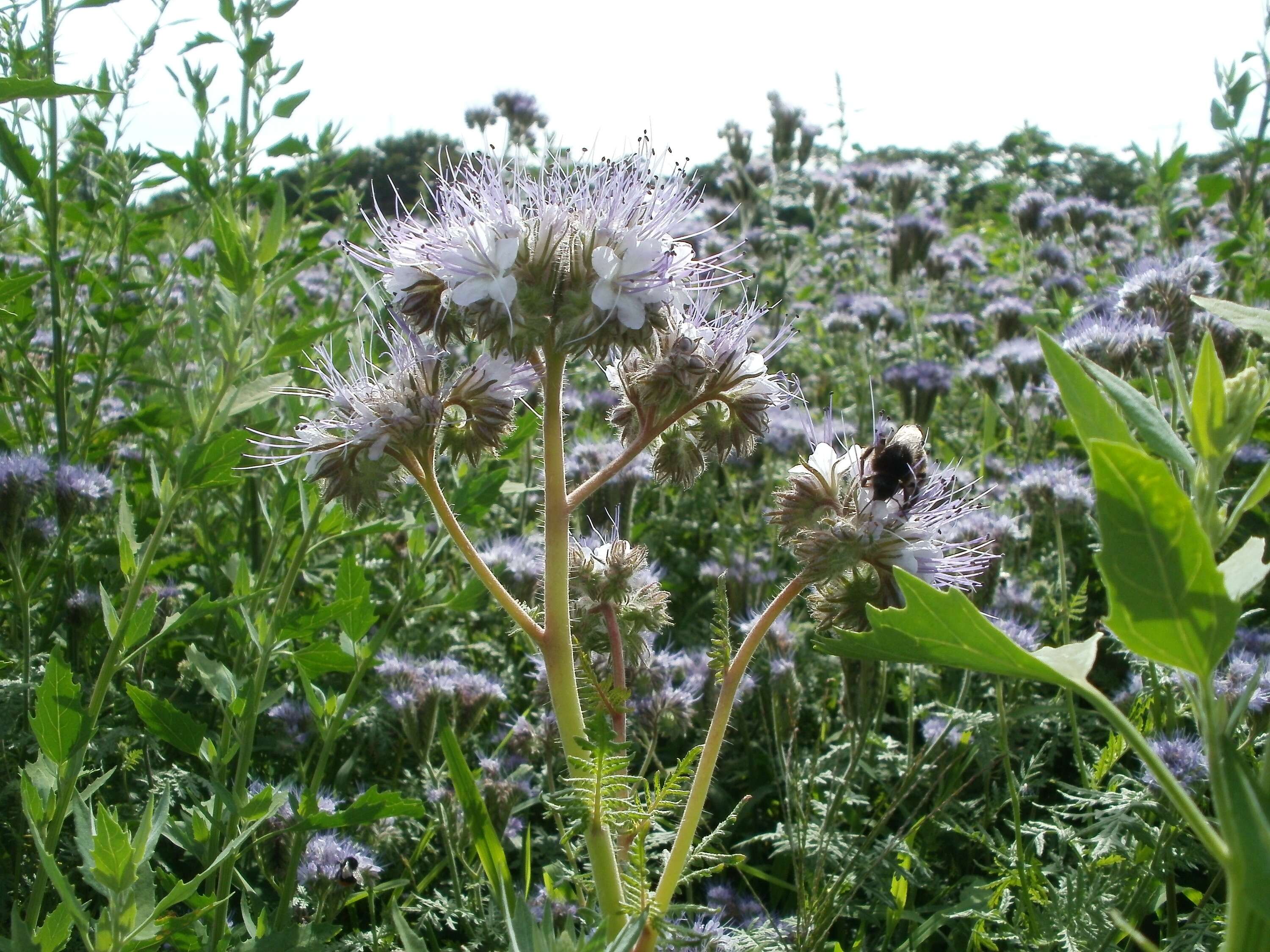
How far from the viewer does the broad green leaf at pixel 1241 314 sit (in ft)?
4.28

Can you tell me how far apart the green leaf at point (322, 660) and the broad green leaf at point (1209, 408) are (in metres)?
1.85

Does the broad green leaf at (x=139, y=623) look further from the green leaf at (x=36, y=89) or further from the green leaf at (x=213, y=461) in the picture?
the green leaf at (x=36, y=89)

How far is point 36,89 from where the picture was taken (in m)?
1.78

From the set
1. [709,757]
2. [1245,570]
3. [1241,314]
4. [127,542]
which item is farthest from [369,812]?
[1241,314]

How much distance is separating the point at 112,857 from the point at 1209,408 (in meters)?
1.84

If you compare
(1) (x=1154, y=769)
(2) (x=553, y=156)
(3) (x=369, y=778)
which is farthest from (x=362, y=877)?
(1) (x=1154, y=769)

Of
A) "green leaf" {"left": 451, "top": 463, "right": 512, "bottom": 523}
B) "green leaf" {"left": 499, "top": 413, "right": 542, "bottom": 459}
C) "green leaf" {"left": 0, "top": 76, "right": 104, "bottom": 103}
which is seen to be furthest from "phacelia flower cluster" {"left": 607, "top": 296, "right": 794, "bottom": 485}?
"green leaf" {"left": 0, "top": 76, "right": 104, "bottom": 103}

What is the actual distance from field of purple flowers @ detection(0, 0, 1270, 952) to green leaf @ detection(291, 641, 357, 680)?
1 centimetres

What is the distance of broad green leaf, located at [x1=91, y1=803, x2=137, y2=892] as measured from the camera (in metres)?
1.70

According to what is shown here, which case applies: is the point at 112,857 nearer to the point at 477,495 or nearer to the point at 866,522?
the point at 477,495

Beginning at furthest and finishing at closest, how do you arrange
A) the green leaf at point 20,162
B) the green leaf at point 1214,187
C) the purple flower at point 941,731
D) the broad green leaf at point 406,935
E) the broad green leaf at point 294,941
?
the green leaf at point 1214,187
the purple flower at point 941,731
the green leaf at point 20,162
the broad green leaf at point 294,941
the broad green leaf at point 406,935

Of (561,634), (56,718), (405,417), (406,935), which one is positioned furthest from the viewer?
(56,718)

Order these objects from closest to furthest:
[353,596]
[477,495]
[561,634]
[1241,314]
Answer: [1241,314] → [561,634] → [353,596] → [477,495]

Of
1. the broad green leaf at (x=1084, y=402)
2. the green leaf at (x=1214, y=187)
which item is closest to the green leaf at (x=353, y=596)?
the broad green leaf at (x=1084, y=402)
